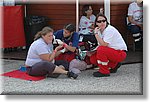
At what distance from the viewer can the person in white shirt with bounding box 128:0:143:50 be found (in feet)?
Result: 24.6

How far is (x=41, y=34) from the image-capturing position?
5.38m

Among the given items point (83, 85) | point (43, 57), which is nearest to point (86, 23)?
point (43, 57)

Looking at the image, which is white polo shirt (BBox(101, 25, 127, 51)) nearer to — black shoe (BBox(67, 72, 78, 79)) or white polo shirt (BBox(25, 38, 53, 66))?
black shoe (BBox(67, 72, 78, 79))

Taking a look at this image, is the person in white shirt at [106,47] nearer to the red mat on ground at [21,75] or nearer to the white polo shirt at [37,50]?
the white polo shirt at [37,50]

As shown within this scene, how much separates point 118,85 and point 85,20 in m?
2.44

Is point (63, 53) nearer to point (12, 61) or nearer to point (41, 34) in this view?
point (41, 34)

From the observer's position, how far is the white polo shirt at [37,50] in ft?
17.4

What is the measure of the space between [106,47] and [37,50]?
3.41 ft

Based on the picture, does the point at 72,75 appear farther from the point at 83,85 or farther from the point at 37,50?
the point at 37,50

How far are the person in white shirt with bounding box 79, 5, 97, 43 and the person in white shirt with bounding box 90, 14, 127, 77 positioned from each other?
4.23 feet

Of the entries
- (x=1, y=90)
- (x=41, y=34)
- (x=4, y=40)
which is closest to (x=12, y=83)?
(x=1, y=90)

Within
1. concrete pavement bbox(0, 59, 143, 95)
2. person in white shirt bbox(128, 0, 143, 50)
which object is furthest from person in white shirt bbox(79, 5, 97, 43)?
concrete pavement bbox(0, 59, 143, 95)

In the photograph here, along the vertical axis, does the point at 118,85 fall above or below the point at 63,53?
below

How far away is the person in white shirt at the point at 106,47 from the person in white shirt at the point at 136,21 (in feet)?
6.34
